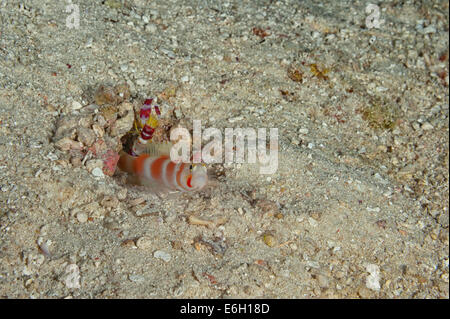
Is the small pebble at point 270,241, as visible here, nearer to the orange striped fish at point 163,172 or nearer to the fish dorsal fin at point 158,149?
the orange striped fish at point 163,172

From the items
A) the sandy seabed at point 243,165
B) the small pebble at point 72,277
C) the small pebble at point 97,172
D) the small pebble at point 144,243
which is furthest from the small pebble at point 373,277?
the small pebble at point 97,172

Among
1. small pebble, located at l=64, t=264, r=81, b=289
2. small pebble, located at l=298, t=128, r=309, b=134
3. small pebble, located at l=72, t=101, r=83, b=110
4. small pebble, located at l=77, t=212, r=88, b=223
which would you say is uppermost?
small pebble, located at l=72, t=101, r=83, b=110

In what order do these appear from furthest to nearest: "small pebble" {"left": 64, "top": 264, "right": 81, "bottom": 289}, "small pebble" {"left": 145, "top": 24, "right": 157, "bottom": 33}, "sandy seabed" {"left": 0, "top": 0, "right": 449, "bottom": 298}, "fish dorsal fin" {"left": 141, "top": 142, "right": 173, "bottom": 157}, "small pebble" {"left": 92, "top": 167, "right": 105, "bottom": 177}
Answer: "small pebble" {"left": 145, "top": 24, "right": 157, "bottom": 33}, "fish dorsal fin" {"left": 141, "top": 142, "right": 173, "bottom": 157}, "small pebble" {"left": 92, "top": 167, "right": 105, "bottom": 177}, "sandy seabed" {"left": 0, "top": 0, "right": 449, "bottom": 298}, "small pebble" {"left": 64, "top": 264, "right": 81, "bottom": 289}

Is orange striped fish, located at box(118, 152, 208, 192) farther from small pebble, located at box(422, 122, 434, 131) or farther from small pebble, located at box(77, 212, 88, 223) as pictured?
small pebble, located at box(422, 122, 434, 131)

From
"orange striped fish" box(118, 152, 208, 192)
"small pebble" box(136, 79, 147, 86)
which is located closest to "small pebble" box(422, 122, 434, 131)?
"orange striped fish" box(118, 152, 208, 192)

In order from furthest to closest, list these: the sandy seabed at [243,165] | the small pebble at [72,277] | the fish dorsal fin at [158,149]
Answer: the fish dorsal fin at [158,149]
the sandy seabed at [243,165]
the small pebble at [72,277]

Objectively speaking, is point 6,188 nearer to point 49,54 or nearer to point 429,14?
point 49,54

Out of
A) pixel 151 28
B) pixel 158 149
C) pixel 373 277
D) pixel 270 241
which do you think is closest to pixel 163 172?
pixel 158 149

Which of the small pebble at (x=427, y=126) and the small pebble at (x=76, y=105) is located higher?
the small pebble at (x=76, y=105)

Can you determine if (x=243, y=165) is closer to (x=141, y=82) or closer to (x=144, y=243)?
(x=144, y=243)
